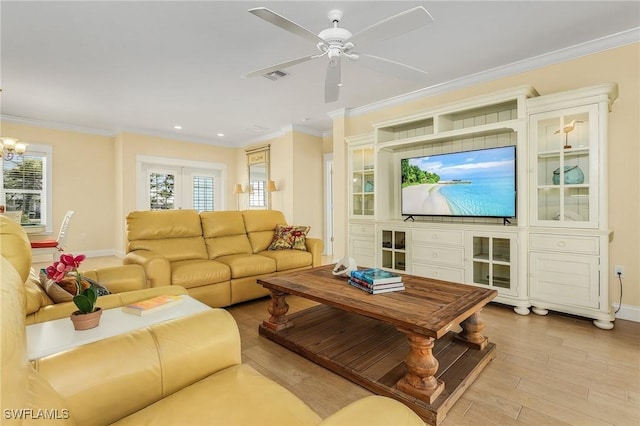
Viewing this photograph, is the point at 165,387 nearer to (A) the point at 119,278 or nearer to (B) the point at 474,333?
(A) the point at 119,278

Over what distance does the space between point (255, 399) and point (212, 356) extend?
0.28m

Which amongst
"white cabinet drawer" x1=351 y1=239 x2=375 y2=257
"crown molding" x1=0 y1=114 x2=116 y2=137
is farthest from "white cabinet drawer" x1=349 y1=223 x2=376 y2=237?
"crown molding" x1=0 y1=114 x2=116 y2=137

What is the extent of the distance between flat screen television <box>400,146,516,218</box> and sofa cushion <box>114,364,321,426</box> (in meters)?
3.08

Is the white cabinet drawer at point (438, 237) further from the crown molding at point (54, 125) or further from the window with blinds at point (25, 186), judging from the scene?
the window with blinds at point (25, 186)

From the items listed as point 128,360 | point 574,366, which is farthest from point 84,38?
point 574,366

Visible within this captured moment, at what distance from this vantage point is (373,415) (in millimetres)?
797

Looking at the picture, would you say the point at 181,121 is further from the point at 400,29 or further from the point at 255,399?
the point at 255,399

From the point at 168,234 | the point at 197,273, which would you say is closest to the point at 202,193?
the point at 168,234

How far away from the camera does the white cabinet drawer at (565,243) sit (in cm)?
267

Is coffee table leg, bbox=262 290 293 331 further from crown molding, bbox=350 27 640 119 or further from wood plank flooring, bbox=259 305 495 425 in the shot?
crown molding, bbox=350 27 640 119

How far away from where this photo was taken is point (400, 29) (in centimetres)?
196

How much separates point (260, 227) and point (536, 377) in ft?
10.5

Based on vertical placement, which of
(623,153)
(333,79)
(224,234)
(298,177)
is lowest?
Result: (224,234)

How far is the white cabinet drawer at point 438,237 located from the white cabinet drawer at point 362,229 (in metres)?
0.71
